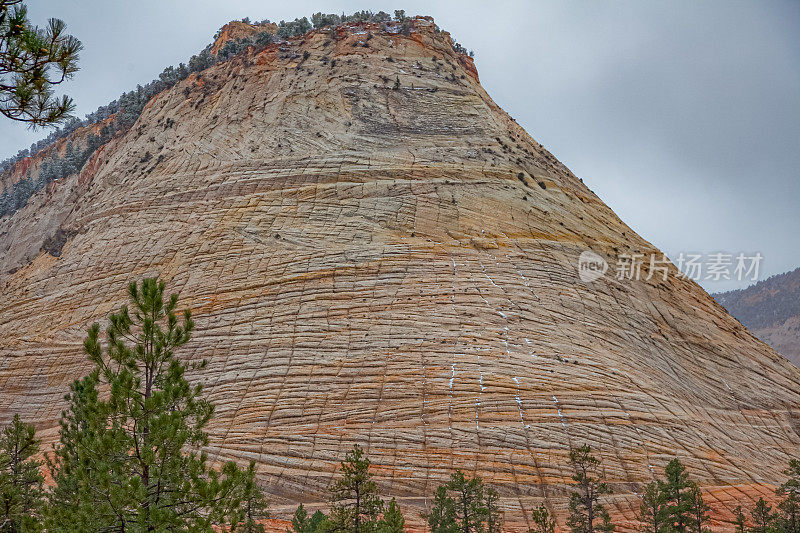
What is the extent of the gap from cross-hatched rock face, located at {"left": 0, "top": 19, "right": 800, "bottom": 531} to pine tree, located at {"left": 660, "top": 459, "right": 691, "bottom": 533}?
122 centimetres

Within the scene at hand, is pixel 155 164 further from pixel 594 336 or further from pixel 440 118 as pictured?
pixel 594 336

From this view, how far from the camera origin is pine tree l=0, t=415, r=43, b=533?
46.1 ft

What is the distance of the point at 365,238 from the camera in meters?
30.1

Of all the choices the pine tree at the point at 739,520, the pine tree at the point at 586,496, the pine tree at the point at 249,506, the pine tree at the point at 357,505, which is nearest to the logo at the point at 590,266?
the pine tree at the point at 586,496

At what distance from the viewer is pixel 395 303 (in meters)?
26.7

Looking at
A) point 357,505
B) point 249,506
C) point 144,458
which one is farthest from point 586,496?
point 144,458

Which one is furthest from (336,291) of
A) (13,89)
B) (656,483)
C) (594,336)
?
(13,89)

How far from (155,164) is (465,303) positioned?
24.2 metres

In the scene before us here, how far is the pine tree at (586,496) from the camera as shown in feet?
57.8

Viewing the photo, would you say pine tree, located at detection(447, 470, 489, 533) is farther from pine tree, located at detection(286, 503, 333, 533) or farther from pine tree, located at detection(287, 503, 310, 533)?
pine tree, located at detection(287, 503, 310, 533)

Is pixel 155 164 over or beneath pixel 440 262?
over

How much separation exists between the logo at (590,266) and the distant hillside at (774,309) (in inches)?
4383

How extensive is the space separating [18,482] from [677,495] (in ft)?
61.0

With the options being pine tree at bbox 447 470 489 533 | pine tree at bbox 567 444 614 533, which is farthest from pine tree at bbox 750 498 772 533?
pine tree at bbox 447 470 489 533
